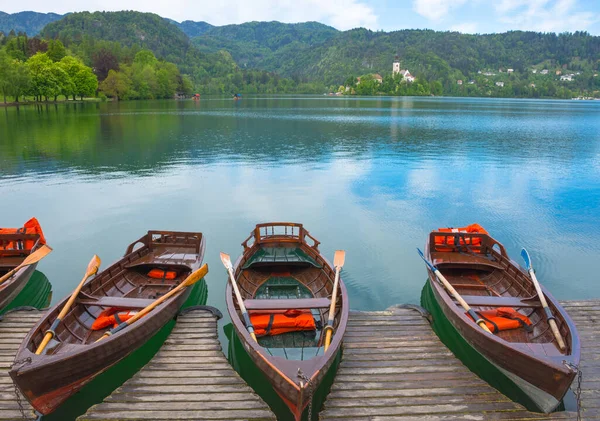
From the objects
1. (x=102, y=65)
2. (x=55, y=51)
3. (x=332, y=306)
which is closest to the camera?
(x=332, y=306)

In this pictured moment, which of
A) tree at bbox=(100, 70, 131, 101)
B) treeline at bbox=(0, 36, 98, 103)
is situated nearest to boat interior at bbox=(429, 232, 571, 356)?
treeline at bbox=(0, 36, 98, 103)

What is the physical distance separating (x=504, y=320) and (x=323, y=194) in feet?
61.6

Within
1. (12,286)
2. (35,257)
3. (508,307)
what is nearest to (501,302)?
(508,307)

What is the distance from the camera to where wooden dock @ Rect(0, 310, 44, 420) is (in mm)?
7938

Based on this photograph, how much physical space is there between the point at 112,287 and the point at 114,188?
1903 centimetres

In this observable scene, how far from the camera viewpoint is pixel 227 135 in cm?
5444

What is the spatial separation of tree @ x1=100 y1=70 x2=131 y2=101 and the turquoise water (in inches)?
2732

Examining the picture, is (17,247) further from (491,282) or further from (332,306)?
(491,282)

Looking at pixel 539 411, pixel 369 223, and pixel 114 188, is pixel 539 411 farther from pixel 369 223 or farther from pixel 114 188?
pixel 114 188

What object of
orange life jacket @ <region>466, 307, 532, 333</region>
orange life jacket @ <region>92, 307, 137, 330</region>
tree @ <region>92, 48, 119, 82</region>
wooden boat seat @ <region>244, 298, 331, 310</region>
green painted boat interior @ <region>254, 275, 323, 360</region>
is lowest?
green painted boat interior @ <region>254, 275, 323, 360</region>

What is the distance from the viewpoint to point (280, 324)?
9680 mm

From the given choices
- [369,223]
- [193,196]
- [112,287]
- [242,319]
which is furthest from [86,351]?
[193,196]

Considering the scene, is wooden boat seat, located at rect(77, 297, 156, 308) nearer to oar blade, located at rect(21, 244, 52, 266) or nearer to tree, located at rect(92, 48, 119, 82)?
oar blade, located at rect(21, 244, 52, 266)

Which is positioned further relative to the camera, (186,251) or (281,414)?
(186,251)
